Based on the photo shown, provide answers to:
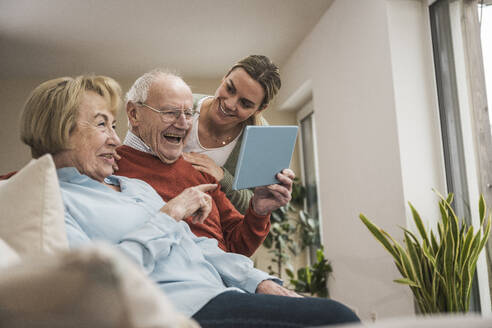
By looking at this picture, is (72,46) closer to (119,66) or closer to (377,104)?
(119,66)

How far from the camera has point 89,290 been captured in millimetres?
462

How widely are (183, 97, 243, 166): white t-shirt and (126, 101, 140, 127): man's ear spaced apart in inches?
14.2

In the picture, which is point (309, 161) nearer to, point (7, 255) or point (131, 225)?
point (131, 225)

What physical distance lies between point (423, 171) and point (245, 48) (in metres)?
2.68

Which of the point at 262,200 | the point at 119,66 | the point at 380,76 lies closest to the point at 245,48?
the point at 119,66

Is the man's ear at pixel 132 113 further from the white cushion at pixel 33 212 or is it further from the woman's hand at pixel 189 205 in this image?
the white cushion at pixel 33 212

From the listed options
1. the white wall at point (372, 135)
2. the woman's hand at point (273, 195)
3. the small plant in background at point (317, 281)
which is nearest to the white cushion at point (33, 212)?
the woman's hand at point (273, 195)

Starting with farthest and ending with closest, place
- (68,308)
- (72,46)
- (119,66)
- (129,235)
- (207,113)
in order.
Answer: (119,66) < (72,46) < (207,113) < (129,235) < (68,308)

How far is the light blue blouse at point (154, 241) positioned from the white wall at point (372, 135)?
1926 mm

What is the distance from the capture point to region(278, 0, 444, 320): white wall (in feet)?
9.84

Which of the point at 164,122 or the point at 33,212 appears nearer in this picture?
the point at 33,212

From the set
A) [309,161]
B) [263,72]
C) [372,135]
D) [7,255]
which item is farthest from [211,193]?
[309,161]

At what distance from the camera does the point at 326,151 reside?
4309 millimetres

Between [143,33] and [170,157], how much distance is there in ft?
10.7
